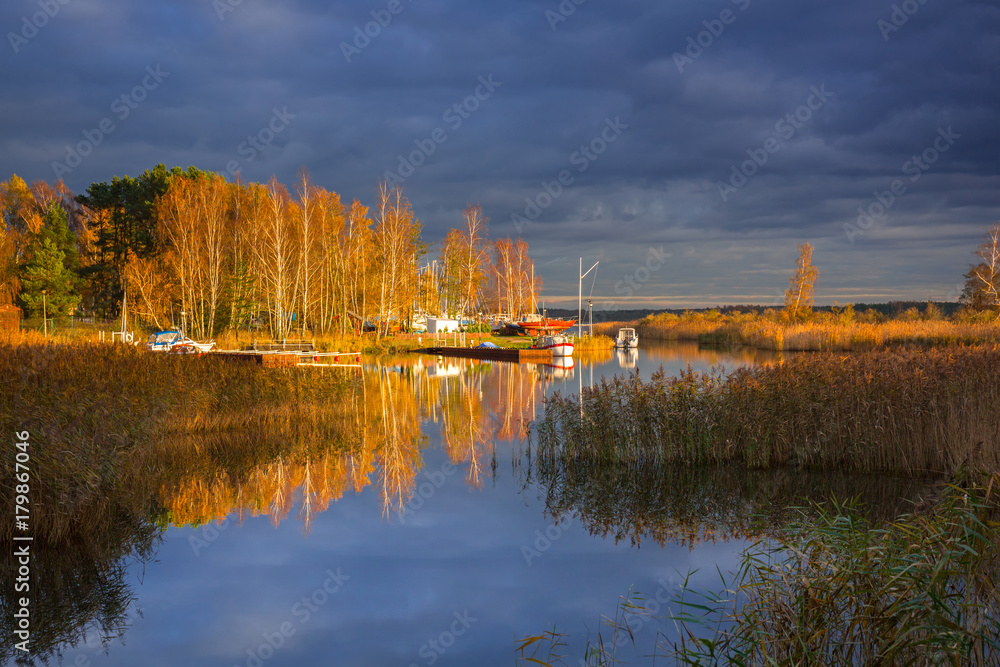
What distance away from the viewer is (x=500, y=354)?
150ft

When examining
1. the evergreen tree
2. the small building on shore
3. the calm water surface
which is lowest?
the calm water surface

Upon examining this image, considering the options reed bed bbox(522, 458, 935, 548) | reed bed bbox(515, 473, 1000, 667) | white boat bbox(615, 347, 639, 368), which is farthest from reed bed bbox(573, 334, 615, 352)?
reed bed bbox(515, 473, 1000, 667)

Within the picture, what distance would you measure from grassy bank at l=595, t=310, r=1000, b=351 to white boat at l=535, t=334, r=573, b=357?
15.1 m

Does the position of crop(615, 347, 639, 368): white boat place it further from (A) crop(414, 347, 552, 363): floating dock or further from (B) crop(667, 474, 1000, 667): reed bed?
(B) crop(667, 474, 1000, 667): reed bed

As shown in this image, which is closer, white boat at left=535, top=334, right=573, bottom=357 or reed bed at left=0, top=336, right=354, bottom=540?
reed bed at left=0, top=336, right=354, bottom=540

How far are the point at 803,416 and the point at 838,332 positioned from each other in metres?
33.6

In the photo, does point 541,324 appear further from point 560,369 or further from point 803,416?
point 803,416

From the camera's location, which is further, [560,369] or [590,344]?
[590,344]

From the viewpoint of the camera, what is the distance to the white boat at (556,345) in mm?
45500

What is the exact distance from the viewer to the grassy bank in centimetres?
3450

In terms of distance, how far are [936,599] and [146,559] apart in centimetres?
809

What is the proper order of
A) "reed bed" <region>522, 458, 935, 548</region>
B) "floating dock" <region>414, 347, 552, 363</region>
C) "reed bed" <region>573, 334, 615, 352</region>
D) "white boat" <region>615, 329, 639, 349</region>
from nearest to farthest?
1. "reed bed" <region>522, 458, 935, 548</region>
2. "floating dock" <region>414, 347, 552, 363</region>
3. "reed bed" <region>573, 334, 615, 352</region>
4. "white boat" <region>615, 329, 639, 349</region>

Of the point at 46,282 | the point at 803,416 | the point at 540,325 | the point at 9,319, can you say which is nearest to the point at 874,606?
the point at 803,416

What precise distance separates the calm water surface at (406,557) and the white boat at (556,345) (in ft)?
99.8
